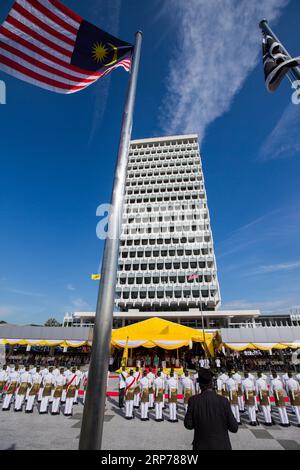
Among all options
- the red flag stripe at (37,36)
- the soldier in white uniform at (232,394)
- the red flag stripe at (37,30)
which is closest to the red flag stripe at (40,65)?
the red flag stripe at (37,36)

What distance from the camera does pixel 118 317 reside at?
4109 cm

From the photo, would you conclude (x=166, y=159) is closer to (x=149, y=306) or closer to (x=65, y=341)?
(x=149, y=306)

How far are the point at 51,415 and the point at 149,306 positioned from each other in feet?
117

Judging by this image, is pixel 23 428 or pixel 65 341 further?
pixel 65 341

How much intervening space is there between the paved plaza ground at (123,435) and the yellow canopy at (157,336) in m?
6.45

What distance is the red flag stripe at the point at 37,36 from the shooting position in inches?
190

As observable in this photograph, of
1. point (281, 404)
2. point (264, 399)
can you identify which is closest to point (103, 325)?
point (264, 399)

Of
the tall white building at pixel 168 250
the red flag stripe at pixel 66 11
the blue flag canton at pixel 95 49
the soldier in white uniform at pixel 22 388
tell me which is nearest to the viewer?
the red flag stripe at pixel 66 11

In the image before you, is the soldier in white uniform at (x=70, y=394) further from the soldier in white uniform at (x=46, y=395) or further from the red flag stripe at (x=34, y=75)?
the red flag stripe at (x=34, y=75)

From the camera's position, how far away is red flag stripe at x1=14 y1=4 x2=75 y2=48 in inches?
191

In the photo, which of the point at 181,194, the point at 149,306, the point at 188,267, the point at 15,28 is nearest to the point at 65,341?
the point at 149,306

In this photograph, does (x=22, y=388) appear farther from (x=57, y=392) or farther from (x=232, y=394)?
(x=232, y=394)

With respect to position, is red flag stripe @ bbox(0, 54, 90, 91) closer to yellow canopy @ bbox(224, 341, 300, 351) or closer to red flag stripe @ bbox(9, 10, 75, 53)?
red flag stripe @ bbox(9, 10, 75, 53)

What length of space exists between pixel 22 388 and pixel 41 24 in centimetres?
1234
